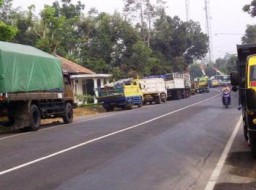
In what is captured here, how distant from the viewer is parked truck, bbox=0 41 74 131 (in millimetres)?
18984

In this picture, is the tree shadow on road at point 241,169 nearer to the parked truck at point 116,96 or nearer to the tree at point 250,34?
the parked truck at point 116,96

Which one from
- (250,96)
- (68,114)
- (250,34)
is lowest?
(68,114)

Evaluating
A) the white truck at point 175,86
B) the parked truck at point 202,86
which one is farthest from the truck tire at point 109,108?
the parked truck at point 202,86

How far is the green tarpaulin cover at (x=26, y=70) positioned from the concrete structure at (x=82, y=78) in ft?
49.8

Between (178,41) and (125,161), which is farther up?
(178,41)

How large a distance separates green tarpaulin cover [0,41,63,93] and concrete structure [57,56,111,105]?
15.2 meters

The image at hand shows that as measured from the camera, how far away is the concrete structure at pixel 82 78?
40.9 meters

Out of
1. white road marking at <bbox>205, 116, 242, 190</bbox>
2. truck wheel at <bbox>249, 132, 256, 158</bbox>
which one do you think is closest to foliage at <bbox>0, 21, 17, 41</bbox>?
white road marking at <bbox>205, 116, 242, 190</bbox>

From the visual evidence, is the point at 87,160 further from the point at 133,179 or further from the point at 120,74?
the point at 120,74

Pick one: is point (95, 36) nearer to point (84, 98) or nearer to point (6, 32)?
point (84, 98)

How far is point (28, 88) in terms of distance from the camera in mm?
20422

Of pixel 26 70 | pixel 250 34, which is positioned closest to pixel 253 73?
pixel 26 70

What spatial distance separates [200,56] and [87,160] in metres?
76.5

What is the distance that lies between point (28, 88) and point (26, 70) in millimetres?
807
